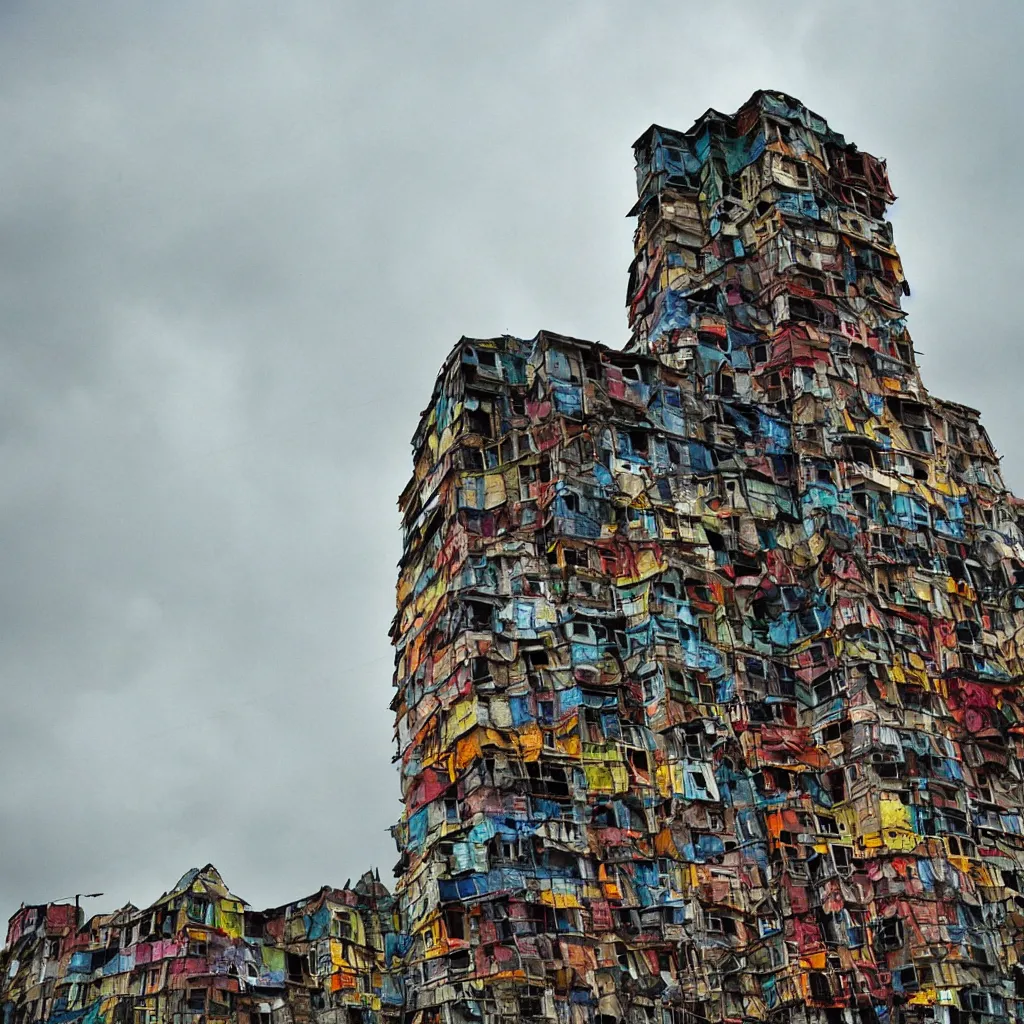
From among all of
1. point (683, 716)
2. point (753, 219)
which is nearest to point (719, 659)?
point (683, 716)

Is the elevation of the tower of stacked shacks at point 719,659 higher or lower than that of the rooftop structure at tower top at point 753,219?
lower

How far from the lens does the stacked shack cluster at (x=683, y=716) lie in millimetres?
68438

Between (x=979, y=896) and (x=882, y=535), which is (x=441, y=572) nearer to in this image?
(x=882, y=535)

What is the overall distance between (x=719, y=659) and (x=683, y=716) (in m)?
3.86

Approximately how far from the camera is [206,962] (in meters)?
69.8

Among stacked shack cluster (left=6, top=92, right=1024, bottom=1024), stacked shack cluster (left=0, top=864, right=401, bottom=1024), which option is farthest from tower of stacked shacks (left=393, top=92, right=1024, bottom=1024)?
stacked shack cluster (left=0, top=864, right=401, bottom=1024)

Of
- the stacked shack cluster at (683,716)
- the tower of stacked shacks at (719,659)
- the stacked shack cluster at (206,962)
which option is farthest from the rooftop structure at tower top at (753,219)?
the stacked shack cluster at (206,962)

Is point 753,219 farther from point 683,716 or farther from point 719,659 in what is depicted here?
point 683,716

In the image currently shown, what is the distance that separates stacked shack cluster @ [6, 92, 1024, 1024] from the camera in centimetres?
6844

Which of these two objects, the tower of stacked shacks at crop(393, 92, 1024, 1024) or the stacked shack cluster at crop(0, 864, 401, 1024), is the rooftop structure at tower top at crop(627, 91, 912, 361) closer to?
the tower of stacked shacks at crop(393, 92, 1024, 1024)

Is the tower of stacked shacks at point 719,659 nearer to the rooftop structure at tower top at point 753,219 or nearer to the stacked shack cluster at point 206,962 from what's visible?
the rooftop structure at tower top at point 753,219

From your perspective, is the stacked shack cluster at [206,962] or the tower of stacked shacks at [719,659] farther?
the stacked shack cluster at [206,962]

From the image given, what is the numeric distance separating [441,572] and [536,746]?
1057 centimetres

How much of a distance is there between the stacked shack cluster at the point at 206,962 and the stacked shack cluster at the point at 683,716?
0.41 ft
